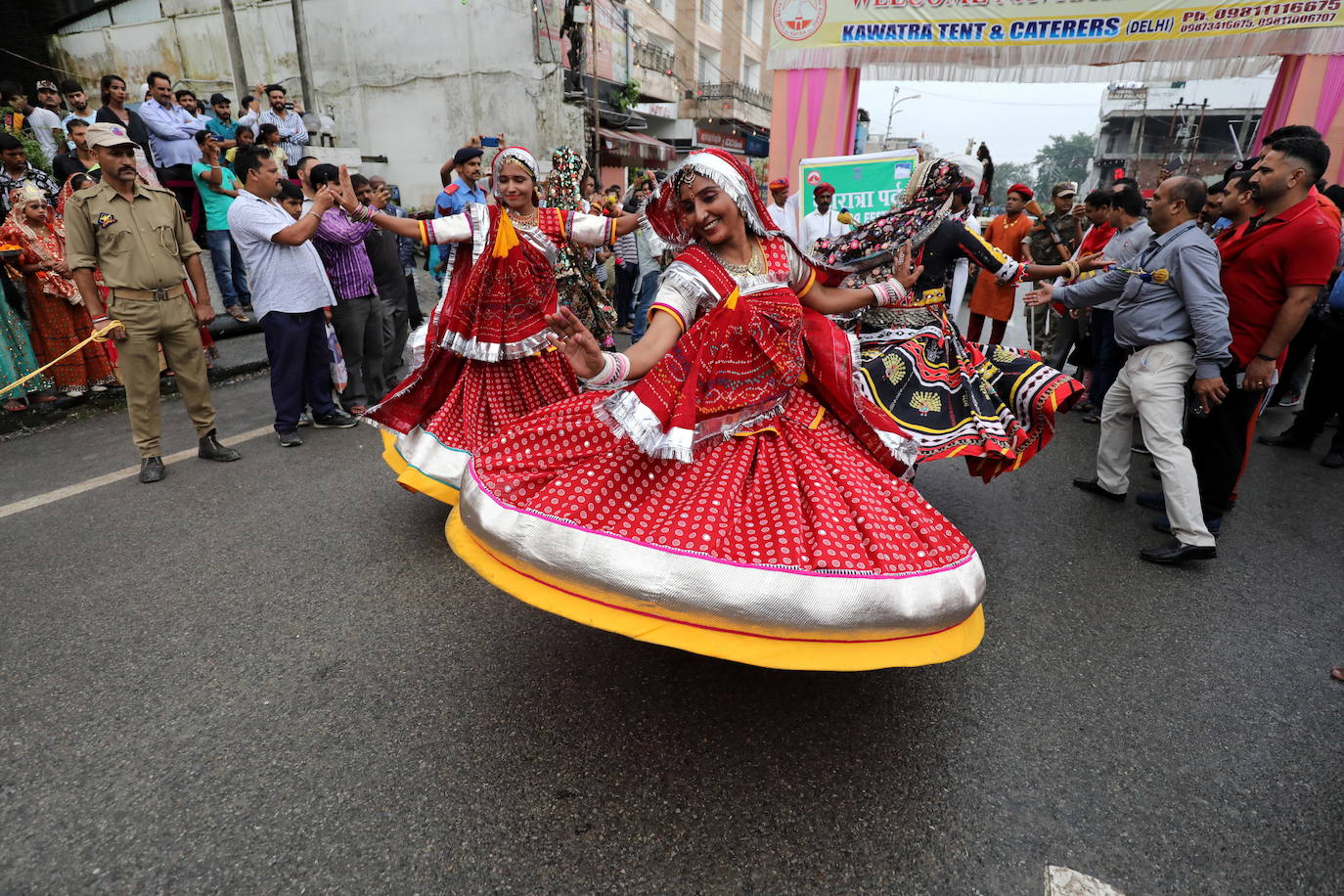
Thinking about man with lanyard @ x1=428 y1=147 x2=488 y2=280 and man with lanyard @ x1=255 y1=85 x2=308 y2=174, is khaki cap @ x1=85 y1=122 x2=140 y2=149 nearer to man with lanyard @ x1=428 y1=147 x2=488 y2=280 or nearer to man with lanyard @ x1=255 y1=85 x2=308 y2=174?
man with lanyard @ x1=428 y1=147 x2=488 y2=280

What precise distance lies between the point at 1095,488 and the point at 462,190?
217 inches

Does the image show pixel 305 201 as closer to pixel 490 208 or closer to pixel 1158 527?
pixel 490 208

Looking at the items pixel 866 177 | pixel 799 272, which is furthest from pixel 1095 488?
pixel 866 177

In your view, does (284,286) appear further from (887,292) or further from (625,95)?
(625,95)

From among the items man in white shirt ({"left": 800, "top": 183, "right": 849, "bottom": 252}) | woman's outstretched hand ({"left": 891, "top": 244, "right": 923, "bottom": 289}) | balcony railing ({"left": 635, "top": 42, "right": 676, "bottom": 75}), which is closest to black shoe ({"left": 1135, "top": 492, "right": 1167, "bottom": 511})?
woman's outstretched hand ({"left": 891, "top": 244, "right": 923, "bottom": 289})

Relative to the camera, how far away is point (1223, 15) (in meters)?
7.55

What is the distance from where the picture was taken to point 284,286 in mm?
4652

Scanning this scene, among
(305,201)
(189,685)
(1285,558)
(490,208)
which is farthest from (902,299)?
(305,201)

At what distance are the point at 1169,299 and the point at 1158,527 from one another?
1.25 m

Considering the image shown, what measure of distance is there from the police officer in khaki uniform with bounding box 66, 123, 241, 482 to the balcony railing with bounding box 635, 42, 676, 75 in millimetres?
21119

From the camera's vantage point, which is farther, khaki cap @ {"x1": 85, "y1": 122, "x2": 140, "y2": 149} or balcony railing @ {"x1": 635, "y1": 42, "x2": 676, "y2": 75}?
balcony railing @ {"x1": 635, "y1": 42, "x2": 676, "y2": 75}

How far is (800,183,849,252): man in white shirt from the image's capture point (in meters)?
8.05

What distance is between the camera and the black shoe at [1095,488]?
4230 mm

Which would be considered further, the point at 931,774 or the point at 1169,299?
the point at 1169,299
